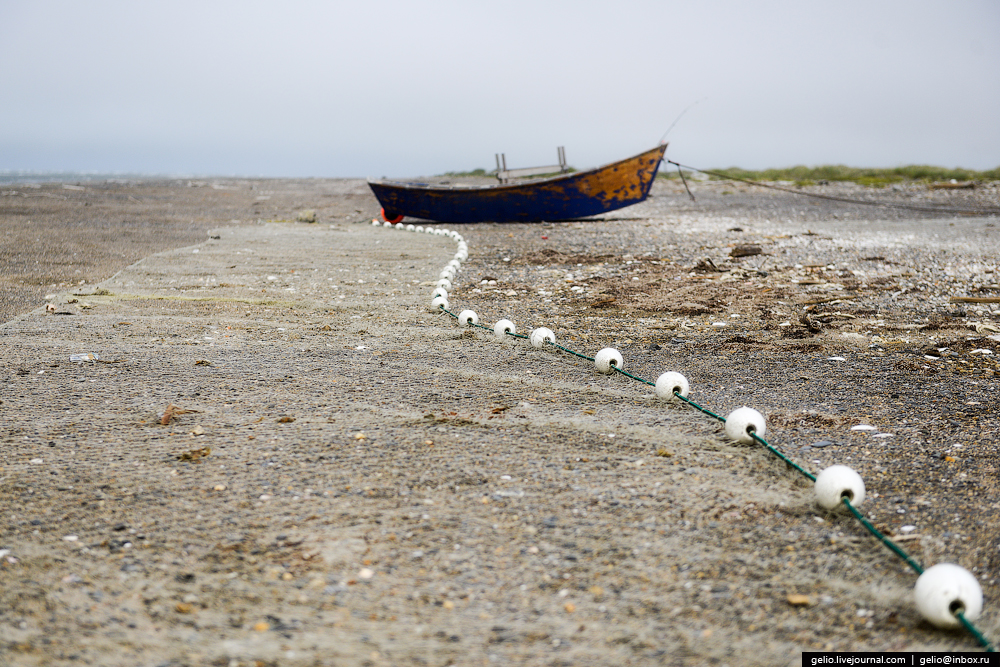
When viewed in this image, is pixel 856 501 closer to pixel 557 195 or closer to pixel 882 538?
pixel 882 538

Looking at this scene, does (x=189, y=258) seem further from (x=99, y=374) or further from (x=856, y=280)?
(x=856, y=280)

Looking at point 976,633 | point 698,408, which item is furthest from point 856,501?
point 698,408

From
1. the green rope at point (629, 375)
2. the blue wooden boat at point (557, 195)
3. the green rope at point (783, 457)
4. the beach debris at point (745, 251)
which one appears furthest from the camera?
the blue wooden boat at point (557, 195)

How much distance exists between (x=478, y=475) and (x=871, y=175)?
2612cm

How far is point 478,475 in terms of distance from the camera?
2.87m

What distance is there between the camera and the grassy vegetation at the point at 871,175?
2208cm

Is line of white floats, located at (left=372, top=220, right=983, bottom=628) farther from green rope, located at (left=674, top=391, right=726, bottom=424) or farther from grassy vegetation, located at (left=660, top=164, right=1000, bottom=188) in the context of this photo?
grassy vegetation, located at (left=660, top=164, right=1000, bottom=188)

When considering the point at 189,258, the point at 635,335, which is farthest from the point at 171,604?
the point at 189,258

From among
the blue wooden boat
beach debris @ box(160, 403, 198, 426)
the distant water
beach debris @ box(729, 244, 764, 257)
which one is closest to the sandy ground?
beach debris @ box(160, 403, 198, 426)

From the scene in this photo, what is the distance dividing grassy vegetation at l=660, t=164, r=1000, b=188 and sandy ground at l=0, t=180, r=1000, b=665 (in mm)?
17045

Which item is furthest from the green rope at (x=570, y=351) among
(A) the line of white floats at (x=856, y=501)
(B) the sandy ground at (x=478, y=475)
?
(A) the line of white floats at (x=856, y=501)

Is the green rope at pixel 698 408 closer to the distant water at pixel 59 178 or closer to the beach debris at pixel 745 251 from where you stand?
the beach debris at pixel 745 251

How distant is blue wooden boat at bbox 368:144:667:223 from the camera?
12.9 m

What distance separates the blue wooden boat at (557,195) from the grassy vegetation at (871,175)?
8619 millimetres
